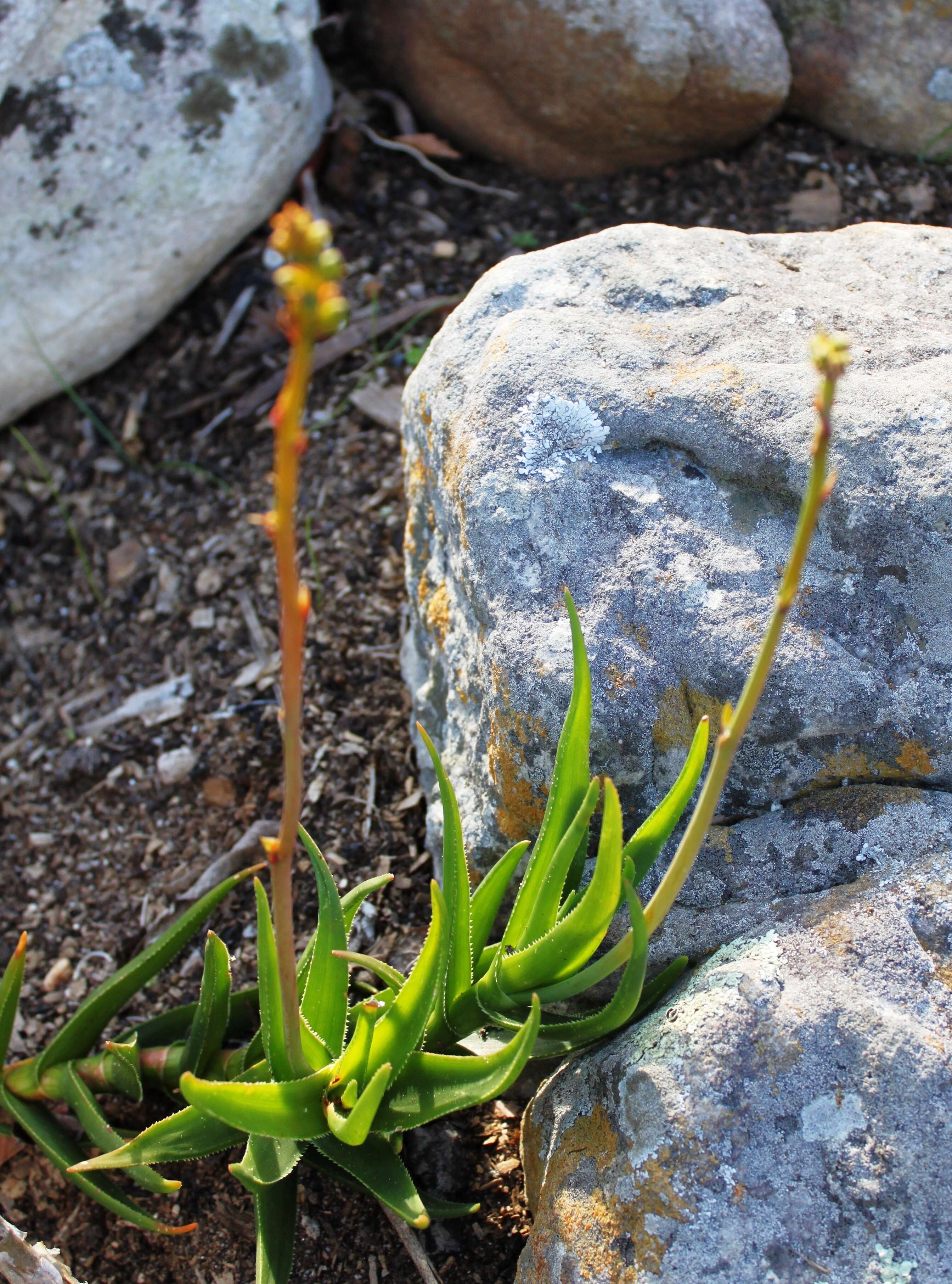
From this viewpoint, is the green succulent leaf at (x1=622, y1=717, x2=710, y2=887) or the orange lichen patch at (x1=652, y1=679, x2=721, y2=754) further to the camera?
the orange lichen patch at (x1=652, y1=679, x2=721, y2=754)

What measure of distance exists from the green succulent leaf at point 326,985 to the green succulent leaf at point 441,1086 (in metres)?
0.15

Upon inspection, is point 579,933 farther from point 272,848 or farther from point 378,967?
point 272,848

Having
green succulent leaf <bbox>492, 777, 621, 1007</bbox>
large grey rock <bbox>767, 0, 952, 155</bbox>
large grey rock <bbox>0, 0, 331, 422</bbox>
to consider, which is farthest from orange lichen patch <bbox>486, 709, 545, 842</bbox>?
large grey rock <bbox>767, 0, 952, 155</bbox>

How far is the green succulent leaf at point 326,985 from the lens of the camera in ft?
5.39

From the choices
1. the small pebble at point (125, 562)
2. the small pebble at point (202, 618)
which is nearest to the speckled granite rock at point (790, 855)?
the small pebble at point (202, 618)

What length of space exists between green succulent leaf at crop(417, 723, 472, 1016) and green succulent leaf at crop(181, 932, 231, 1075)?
0.38 m

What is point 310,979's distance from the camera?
165 cm

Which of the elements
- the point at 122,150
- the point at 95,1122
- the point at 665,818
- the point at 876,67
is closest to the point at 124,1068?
the point at 95,1122

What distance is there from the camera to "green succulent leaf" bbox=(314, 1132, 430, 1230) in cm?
145

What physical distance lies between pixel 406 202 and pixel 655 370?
1.93 meters

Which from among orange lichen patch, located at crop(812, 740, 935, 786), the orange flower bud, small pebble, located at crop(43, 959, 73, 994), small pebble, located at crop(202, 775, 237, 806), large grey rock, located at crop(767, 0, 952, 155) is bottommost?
small pebble, located at crop(43, 959, 73, 994)

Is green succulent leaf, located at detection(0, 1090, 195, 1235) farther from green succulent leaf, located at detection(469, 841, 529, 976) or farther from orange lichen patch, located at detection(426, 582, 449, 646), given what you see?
orange lichen patch, located at detection(426, 582, 449, 646)

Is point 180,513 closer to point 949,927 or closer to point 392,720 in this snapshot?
point 392,720

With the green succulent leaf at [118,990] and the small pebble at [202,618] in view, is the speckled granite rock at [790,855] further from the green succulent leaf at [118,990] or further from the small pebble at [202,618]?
the small pebble at [202,618]
